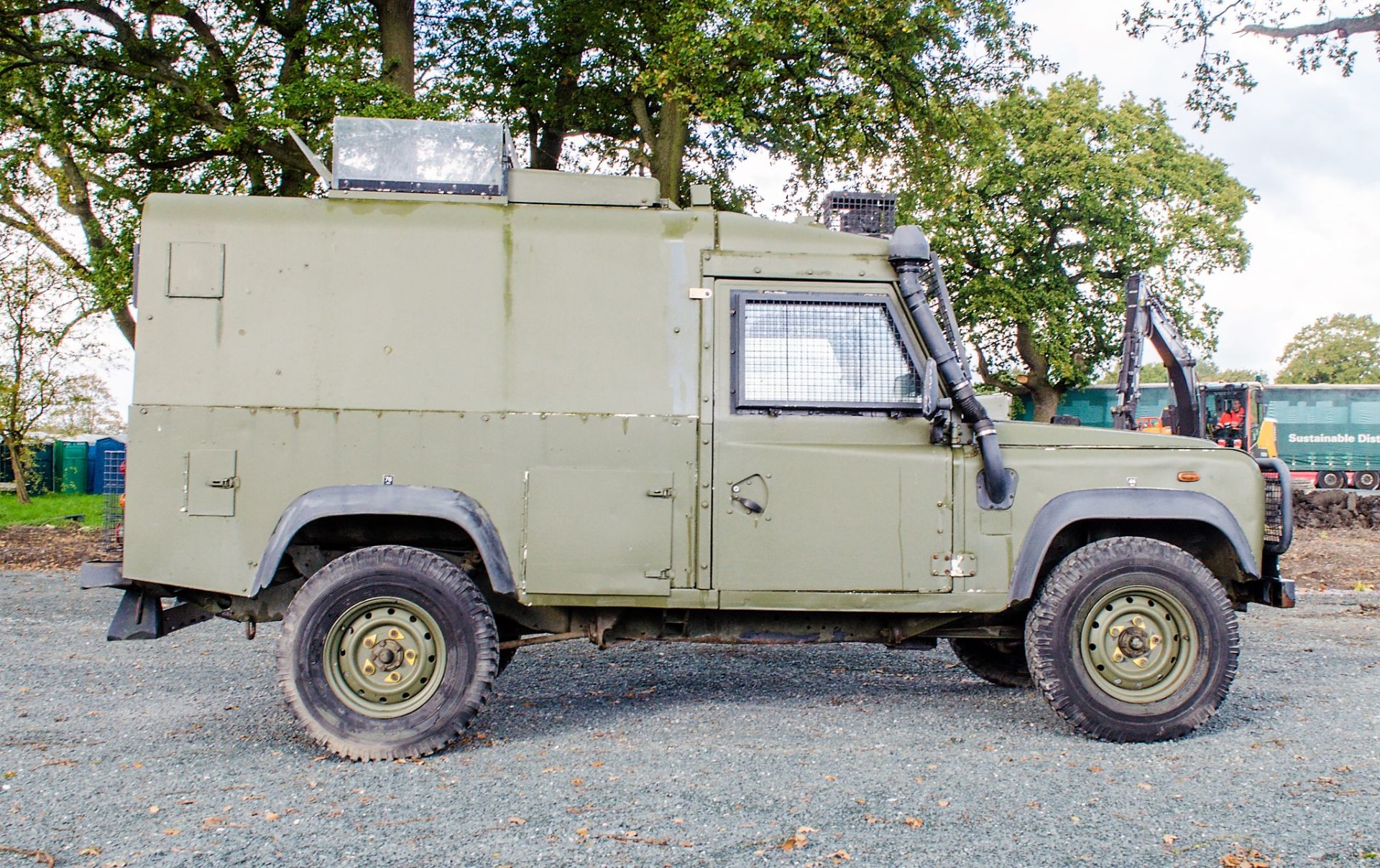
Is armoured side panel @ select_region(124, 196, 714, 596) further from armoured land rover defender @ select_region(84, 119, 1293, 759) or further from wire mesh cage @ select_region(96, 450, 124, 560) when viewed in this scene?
wire mesh cage @ select_region(96, 450, 124, 560)

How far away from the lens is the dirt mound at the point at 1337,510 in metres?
18.9

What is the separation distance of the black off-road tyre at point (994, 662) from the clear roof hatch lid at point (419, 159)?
12.2 ft

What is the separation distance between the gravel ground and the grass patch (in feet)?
39.6

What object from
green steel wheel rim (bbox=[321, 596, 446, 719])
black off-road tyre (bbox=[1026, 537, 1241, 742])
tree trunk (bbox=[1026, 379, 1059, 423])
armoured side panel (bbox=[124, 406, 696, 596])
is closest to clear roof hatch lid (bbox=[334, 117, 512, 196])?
armoured side panel (bbox=[124, 406, 696, 596])

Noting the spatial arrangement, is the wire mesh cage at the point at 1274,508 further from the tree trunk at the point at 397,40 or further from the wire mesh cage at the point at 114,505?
the tree trunk at the point at 397,40

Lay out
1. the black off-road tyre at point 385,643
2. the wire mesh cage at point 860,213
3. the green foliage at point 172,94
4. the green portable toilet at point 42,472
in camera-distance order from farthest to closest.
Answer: the green portable toilet at point 42,472 < the green foliage at point 172,94 < the wire mesh cage at point 860,213 < the black off-road tyre at point 385,643

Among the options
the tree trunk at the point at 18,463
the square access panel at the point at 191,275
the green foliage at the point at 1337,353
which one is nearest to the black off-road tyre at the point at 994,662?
the square access panel at the point at 191,275

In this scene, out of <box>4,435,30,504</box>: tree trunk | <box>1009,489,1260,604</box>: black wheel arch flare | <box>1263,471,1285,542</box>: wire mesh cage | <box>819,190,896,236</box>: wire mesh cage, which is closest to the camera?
<box>1009,489,1260,604</box>: black wheel arch flare

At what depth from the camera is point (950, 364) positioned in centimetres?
500

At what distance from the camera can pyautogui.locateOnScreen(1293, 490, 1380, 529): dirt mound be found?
61.9 ft

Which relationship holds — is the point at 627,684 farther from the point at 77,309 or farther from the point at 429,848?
the point at 77,309

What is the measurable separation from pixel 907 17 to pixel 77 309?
18.2 meters

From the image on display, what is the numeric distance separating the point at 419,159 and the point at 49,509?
2153 centimetres

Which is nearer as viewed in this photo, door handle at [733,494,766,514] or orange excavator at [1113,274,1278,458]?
door handle at [733,494,766,514]
